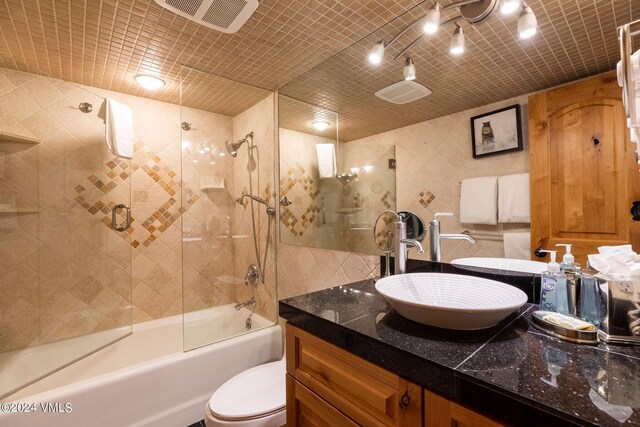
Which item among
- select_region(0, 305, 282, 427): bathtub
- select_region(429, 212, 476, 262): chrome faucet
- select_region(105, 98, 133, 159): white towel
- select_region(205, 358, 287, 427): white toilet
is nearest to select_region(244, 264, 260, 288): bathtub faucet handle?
select_region(0, 305, 282, 427): bathtub

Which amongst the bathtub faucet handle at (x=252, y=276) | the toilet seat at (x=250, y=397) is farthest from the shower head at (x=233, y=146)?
the toilet seat at (x=250, y=397)

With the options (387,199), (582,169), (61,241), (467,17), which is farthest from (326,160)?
(61,241)

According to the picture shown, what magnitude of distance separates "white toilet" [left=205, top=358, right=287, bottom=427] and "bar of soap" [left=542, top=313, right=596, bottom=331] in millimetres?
1152

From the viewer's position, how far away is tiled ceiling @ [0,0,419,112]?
1.23 m

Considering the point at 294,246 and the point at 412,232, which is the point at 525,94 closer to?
the point at 412,232

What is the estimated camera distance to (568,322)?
753 millimetres

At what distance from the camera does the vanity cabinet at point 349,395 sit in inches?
24.1

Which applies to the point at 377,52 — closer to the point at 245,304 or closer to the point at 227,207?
the point at 227,207

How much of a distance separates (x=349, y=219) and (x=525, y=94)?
1.04m

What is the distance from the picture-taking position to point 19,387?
58.2 inches

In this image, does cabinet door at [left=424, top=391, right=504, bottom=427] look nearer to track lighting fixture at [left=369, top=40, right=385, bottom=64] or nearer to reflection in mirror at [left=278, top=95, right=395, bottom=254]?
reflection in mirror at [left=278, top=95, right=395, bottom=254]

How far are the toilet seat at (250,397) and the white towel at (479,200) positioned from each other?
4.00ft

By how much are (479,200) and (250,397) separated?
1.41 meters

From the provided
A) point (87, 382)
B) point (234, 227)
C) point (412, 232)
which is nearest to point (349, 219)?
point (412, 232)
